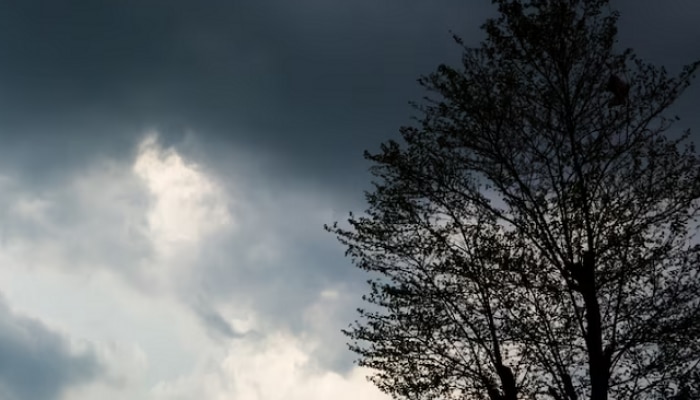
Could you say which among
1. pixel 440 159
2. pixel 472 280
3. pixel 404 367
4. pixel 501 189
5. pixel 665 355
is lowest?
pixel 665 355

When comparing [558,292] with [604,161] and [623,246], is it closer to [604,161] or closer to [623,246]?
[623,246]

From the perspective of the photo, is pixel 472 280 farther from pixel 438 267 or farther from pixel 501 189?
pixel 501 189

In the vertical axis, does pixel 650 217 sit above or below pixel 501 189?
below

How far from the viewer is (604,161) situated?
14.7m

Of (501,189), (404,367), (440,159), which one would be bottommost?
(404,367)

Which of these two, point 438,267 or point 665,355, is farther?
point 438,267

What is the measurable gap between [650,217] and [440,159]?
16.1 feet

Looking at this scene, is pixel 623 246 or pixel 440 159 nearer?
pixel 623 246

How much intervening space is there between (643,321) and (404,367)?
19.5 feet

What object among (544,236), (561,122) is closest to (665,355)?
(544,236)

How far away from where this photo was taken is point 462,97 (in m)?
15.4

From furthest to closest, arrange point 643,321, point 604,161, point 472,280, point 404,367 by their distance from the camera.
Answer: point 404,367, point 472,280, point 604,161, point 643,321

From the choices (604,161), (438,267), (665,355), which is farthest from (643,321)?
(438,267)

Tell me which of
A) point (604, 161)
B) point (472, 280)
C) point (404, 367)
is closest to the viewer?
point (604, 161)
